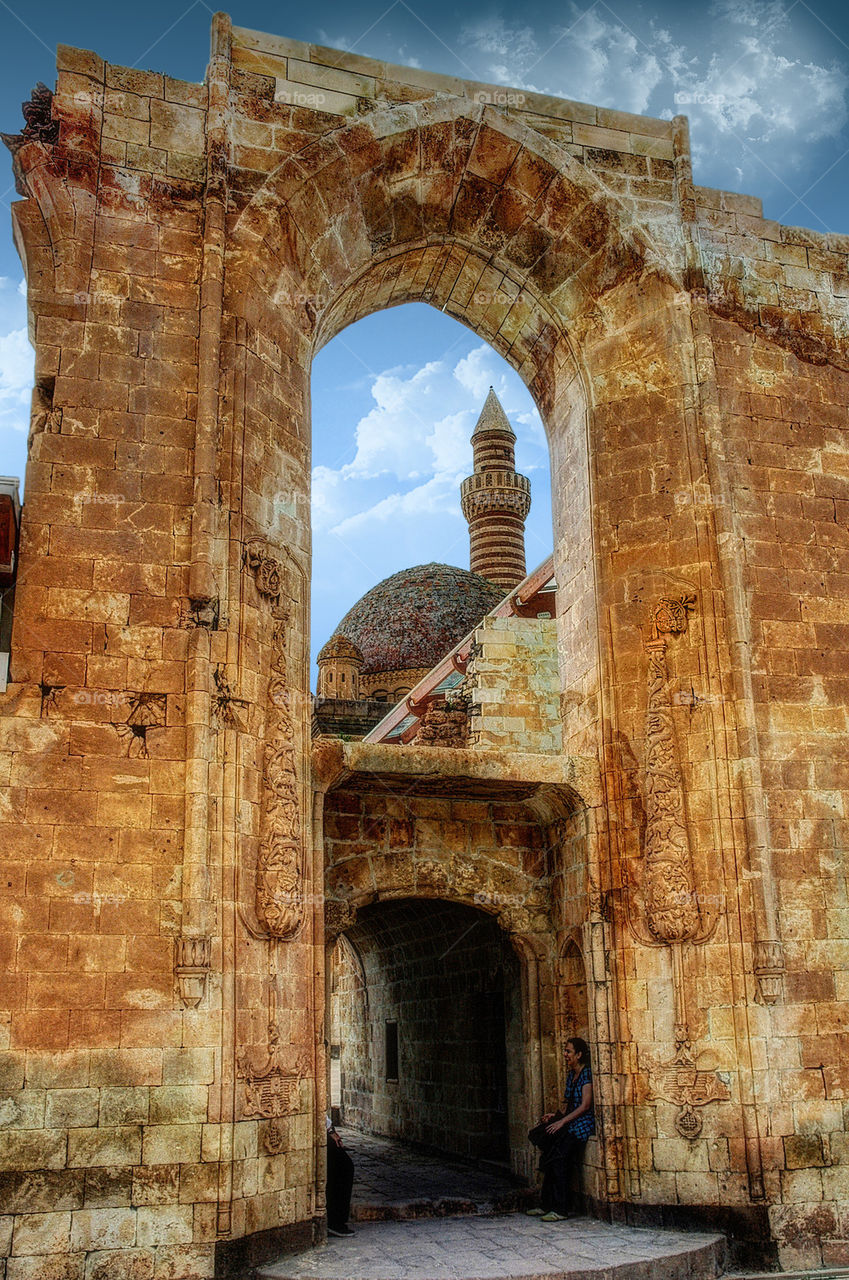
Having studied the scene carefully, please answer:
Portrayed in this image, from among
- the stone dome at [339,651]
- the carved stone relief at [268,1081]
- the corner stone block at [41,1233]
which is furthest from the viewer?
the stone dome at [339,651]

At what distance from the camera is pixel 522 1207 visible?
8930 mm

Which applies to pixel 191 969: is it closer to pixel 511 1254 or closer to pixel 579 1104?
pixel 511 1254

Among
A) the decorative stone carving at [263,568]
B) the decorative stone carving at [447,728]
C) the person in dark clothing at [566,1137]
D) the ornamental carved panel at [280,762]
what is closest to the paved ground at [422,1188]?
the person in dark clothing at [566,1137]

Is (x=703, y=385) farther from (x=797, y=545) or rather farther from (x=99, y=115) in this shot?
(x=99, y=115)

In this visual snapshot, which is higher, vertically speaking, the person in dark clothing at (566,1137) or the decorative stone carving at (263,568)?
the decorative stone carving at (263,568)

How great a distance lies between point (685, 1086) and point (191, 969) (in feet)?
11.8

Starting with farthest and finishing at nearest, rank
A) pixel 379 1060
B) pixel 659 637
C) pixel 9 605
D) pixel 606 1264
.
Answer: pixel 379 1060, pixel 659 637, pixel 9 605, pixel 606 1264

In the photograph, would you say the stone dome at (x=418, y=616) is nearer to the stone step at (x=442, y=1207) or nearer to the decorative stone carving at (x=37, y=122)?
the stone step at (x=442, y=1207)

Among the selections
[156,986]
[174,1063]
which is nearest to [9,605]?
[156,986]

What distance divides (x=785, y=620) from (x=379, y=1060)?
8211mm

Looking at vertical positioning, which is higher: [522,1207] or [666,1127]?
[666,1127]

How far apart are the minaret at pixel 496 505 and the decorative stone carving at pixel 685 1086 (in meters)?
21.9

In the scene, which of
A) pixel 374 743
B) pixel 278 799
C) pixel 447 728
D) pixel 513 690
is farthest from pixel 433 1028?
pixel 278 799

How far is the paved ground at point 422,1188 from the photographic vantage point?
28.9 feet
